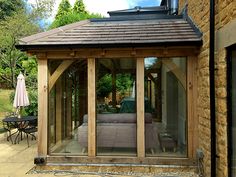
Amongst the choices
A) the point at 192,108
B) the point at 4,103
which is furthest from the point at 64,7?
the point at 192,108

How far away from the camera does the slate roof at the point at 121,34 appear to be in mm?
7957

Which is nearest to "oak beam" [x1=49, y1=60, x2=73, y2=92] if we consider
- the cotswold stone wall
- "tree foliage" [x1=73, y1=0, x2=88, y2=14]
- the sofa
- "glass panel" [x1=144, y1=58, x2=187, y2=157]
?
the sofa

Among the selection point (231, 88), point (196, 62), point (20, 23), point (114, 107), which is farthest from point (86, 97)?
point (20, 23)

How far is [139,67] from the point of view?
8258 millimetres

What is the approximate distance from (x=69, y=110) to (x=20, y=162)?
79.8 inches

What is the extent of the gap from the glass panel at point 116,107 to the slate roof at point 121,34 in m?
0.59

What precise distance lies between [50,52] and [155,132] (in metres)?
3.42

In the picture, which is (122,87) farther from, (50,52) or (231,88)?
(231,88)

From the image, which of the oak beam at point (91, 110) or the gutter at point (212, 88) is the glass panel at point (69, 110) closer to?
the oak beam at point (91, 110)

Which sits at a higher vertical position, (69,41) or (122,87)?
(69,41)

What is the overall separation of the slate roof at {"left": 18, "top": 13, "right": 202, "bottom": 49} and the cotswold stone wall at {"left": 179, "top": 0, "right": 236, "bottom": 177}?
447 millimetres

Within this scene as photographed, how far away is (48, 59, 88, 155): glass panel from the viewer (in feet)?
28.0

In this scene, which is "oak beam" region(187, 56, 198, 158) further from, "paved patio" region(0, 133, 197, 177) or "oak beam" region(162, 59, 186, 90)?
"paved patio" region(0, 133, 197, 177)

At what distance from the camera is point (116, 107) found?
27.7 feet
